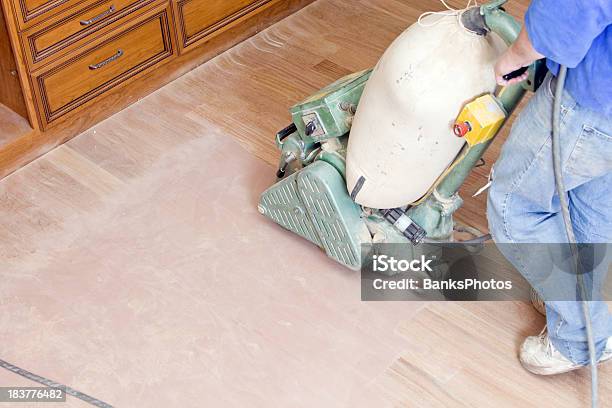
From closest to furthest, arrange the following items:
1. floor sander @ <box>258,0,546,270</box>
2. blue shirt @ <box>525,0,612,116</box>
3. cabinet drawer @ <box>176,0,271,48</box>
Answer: blue shirt @ <box>525,0,612,116</box>, floor sander @ <box>258,0,546,270</box>, cabinet drawer @ <box>176,0,271,48</box>

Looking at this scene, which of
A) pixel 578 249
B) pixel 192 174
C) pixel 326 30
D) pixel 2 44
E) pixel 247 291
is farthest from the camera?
pixel 326 30

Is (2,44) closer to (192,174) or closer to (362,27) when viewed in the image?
(192,174)

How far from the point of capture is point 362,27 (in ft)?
10.3

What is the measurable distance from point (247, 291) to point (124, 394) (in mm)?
401

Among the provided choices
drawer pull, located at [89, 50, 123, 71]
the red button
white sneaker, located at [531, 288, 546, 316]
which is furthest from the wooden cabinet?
white sneaker, located at [531, 288, 546, 316]

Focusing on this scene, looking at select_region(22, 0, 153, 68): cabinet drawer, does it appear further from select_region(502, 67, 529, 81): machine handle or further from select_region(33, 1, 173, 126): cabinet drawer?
select_region(502, 67, 529, 81): machine handle

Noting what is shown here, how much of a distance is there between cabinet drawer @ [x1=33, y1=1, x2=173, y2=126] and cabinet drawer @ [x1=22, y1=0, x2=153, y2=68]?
41 millimetres

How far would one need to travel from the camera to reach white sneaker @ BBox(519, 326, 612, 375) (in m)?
2.05

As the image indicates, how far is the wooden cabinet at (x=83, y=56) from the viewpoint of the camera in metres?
2.40

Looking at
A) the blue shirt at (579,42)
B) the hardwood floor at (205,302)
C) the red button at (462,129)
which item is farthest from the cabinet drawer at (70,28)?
the blue shirt at (579,42)

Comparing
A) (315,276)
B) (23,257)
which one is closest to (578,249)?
(315,276)

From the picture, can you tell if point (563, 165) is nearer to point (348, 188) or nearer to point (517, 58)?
point (517, 58)

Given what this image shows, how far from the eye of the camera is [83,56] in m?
2.54

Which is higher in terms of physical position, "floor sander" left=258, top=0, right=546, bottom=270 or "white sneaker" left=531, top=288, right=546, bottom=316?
"floor sander" left=258, top=0, right=546, bottom=270
